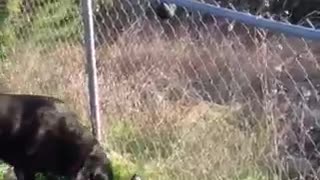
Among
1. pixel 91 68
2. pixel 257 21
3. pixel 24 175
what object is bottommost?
pixel 24 175

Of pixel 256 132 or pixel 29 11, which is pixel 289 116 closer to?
pixel 256 132

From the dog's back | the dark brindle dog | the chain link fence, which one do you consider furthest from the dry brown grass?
the dog's back

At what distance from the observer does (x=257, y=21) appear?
3383 millimetres

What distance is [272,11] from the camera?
246 inches

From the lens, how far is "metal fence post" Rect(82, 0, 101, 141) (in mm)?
4480

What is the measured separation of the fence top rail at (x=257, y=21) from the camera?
3.09 meters

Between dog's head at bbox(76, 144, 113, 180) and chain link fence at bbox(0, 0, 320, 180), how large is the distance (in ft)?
0.39

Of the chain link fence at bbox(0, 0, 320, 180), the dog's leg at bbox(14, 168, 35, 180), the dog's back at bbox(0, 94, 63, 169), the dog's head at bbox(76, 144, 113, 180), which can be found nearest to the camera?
the chain link fence at bbox(0, 0, 320, 180)

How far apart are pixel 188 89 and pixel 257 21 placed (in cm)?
122

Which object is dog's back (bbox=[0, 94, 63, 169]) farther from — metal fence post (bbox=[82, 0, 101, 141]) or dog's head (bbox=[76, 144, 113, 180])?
dog's head (bbox=[76, 144, 113, 180])

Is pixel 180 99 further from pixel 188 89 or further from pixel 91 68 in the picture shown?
pixel 91 68

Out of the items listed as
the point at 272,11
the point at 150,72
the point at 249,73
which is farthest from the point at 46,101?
the point at 272,11

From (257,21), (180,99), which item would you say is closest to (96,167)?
(180,99)

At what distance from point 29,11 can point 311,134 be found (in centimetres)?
253
